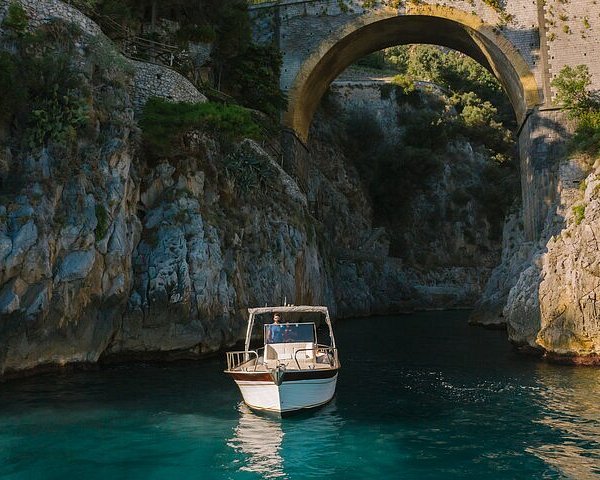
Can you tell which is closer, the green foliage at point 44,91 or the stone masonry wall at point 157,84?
the green foliage at point 44,91

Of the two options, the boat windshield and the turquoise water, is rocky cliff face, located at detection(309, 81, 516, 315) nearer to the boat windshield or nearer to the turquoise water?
the turquoise water

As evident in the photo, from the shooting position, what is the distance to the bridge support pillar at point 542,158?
1267 inches

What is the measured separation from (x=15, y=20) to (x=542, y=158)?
27.2 m

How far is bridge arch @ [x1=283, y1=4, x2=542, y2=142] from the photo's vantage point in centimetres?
3522

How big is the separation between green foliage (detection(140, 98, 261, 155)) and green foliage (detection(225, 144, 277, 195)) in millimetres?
4026

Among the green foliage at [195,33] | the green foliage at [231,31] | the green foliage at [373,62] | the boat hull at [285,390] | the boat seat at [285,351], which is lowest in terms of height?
the boat hull at [285,390]

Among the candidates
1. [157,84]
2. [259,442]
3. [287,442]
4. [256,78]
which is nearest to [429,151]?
[256,78]

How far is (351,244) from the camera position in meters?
59.4

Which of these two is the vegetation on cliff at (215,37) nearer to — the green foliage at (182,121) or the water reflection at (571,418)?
the green foliage at (182,121)

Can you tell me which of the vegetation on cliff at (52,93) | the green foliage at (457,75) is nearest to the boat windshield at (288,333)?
the vegetation on cliff at (52,93)

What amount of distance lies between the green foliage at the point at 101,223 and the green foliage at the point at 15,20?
6.79 metres

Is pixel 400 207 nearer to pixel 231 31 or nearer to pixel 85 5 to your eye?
pixel 231 31

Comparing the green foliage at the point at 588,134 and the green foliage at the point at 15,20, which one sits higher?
the green foliage at the point at 15,20

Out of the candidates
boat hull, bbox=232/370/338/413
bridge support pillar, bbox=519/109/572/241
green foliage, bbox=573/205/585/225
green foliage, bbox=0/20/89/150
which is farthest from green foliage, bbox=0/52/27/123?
bridge support pillar, bbox=519/109/572/241
